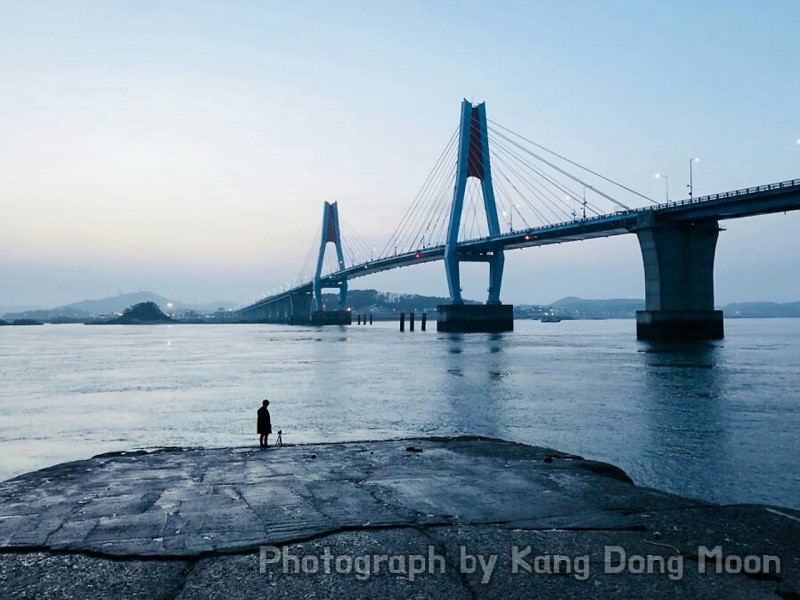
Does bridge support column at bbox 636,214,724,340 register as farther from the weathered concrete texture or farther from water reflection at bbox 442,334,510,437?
the weathered concrete texture

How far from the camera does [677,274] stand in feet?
216

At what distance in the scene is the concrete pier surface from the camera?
6066 millimetres

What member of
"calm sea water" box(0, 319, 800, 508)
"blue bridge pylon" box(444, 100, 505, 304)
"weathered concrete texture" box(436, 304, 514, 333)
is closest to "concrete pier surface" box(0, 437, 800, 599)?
"calm sea water" box(0, 319, 800, 508)

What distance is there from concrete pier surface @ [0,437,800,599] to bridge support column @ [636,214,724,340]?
58614 millimetres

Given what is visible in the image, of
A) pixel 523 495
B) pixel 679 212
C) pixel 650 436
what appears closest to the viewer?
pixel 523 495

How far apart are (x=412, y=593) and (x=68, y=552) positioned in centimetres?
378

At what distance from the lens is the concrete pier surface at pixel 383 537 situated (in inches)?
239

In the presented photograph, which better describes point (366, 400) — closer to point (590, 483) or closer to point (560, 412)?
point (560, 412)

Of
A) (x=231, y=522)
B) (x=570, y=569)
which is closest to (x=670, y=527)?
(x=570, y=569)

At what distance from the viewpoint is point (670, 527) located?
775 cm

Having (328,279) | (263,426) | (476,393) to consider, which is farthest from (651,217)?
(328,279)

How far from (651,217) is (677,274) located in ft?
20.7

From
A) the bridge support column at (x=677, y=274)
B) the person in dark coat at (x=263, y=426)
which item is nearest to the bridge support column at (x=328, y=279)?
the bridge support column at (x=677, y=274)

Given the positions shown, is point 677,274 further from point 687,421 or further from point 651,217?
point 687,421
